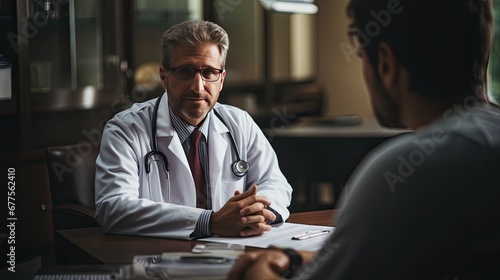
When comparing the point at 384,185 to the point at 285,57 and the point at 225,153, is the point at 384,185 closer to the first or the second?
the point at 225,153

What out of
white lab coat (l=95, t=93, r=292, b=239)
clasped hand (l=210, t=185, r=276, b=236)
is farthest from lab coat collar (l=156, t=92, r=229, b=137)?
clasped hand (l=210, t=185, r=276, b=236)

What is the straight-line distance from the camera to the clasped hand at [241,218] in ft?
4.49

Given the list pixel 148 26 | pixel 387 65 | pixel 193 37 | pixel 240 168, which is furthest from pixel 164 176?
pixel 148 26

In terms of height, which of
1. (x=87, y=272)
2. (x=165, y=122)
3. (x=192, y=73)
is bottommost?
(x=87, y=272)

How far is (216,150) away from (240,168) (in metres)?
0.06

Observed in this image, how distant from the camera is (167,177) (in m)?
1.48

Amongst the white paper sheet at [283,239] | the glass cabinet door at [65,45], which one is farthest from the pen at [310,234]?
the glass cabinet door at [65,45]

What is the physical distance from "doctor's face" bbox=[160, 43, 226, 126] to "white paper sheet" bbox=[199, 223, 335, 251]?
0.28m

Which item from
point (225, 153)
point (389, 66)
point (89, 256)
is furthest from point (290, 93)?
point (389, 66)

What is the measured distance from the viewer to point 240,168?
1.54 metres

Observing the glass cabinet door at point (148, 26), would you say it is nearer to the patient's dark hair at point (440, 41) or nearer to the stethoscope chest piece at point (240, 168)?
the stethoscope chest piece at point (240, 168)

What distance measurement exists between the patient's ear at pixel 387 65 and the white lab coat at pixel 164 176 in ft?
1.82

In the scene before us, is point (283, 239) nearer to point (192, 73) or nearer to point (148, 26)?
point (192, 73)

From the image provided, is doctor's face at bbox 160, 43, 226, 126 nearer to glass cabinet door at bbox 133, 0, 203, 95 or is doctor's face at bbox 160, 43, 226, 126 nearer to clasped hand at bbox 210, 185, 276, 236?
clasped hand at bbox 210, 185, 276, 236
